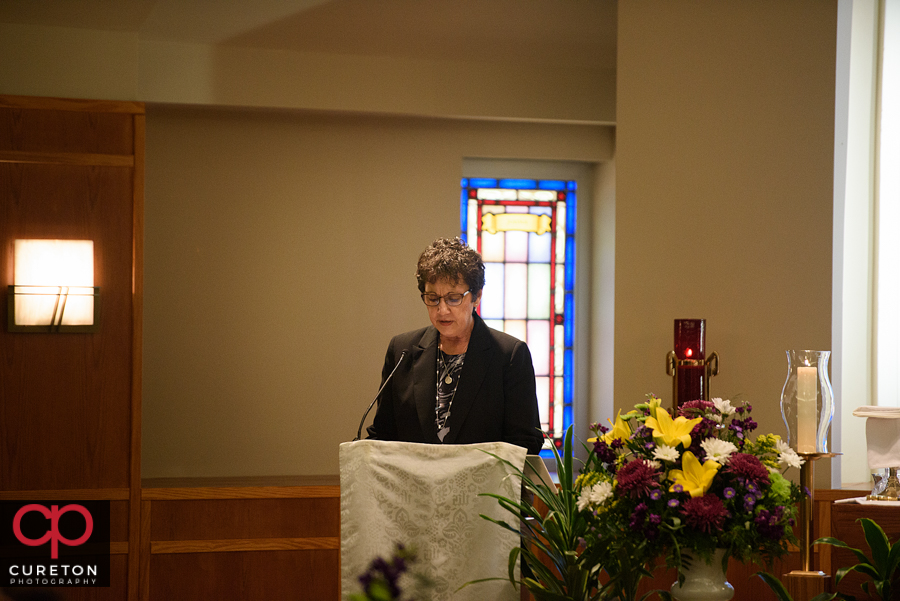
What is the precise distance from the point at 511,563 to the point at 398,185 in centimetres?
320

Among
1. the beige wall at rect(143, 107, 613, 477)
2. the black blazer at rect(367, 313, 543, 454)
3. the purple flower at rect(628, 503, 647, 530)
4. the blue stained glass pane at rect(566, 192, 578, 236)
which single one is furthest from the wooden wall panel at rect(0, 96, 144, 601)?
the purple flower at rect(628, 503, 647, 530)

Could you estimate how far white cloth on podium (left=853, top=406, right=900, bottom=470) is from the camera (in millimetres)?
2270

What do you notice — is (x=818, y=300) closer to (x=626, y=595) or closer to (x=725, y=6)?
(x=725, y=6)

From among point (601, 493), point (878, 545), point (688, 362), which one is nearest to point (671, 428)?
point (601, 493)

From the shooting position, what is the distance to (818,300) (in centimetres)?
359

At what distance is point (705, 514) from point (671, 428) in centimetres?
19

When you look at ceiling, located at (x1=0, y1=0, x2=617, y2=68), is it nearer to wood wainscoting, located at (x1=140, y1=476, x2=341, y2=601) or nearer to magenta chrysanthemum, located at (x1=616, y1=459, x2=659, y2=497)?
wood wainscoting, located at (x1=140, y1=476, x2=341, y2=601)

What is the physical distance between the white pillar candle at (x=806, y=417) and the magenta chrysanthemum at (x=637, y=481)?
51 cm

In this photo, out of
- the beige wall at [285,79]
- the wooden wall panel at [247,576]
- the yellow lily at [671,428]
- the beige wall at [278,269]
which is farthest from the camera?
the beige wall at [278,269]

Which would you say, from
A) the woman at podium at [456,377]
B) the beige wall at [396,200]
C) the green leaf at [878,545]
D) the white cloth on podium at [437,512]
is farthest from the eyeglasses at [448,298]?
the beige wall at [396,200]

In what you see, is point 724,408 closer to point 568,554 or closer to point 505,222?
point 568,554

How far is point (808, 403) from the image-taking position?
5.95ft

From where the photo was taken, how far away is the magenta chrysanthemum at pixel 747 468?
1476mm

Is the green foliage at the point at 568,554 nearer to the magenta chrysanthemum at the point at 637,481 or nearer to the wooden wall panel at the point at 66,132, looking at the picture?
the magenta chrysanthemum at the point at 637,481
